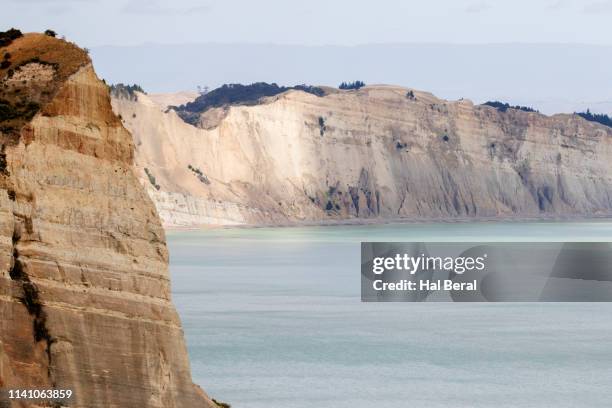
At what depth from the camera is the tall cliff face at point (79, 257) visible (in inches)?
615

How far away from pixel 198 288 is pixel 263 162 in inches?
3485

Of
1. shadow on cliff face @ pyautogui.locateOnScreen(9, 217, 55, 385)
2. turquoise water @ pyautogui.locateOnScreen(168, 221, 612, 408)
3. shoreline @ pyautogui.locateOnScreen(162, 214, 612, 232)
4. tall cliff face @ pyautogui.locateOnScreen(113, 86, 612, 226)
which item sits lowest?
turquoise water @ pyautogui.locateOnScreen(168, 221, 612, 408)

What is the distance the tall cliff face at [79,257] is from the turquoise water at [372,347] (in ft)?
47.2

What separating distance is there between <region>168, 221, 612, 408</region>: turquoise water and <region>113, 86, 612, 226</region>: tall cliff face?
218 ft

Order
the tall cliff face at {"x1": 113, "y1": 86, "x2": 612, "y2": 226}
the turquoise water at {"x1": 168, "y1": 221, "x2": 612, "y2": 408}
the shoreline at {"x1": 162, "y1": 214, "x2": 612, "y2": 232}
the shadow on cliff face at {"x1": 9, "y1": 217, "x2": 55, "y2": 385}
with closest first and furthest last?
the shadow on cliff face at {"x1": 9, "y1": 217, "x2": 55, "y2": 385}, the turquoise water at {"x1": 168, "y1": 221, "x2": 612, "y2": 408}, the tall cliff face at {"x1": 113, "y1": 86, "x2": 612, "y2": 226}, the shoreline at {"x1": 162, "y1": 214, "x2": 612, "y2": 232}

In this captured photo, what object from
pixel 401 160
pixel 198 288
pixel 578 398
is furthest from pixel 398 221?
pixel 578 398

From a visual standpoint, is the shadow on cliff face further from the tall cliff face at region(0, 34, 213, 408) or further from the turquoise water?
the turquoise water

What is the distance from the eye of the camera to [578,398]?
34.4 metres

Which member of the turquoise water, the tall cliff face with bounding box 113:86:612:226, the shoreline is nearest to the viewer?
the turquoise water

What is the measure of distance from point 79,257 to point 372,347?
29285 millimetres

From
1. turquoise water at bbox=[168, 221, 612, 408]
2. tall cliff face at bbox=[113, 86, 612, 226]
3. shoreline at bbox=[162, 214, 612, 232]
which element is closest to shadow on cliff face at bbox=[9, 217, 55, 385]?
turquoise water at bbox=[168, 221, 612, 408]

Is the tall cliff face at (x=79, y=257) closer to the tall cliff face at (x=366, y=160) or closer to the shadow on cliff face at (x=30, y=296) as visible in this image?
the shadow on cliff face at (x=30, y=296)

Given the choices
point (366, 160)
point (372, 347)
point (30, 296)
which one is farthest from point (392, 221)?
point (30, 296)

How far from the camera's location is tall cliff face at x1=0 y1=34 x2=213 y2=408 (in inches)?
615
